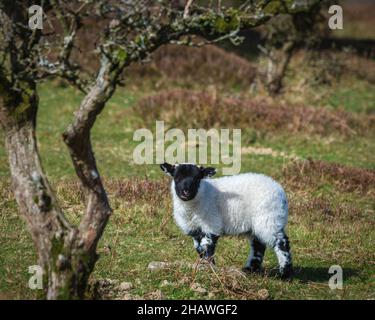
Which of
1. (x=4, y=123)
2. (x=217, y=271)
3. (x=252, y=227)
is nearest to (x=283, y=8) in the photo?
(x=252, y=227)

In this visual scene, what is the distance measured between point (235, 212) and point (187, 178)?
96 centimetres

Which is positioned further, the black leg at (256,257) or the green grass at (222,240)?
the black leg at (256,257)

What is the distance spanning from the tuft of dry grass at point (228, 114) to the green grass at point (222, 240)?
1.99 ft

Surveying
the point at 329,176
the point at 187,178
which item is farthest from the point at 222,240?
the point at 329,176

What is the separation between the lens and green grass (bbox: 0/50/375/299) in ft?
32.9

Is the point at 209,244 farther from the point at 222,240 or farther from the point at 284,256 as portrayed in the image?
the point at 222,240

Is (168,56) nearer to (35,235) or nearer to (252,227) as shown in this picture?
(252,227)

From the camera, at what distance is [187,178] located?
1123 centimetres

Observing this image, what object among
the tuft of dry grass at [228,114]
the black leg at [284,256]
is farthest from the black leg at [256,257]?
the tuft of dry grass at [228,114]

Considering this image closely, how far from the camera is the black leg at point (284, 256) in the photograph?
10891mm

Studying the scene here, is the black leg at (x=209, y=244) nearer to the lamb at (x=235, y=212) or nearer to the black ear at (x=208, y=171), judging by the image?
the lamb at (x=235, y=212)

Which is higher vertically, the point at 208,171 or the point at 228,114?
the point at 228,114

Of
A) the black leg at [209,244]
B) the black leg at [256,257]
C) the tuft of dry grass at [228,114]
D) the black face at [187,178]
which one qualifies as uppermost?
the tuft of dry grass at [228,114]

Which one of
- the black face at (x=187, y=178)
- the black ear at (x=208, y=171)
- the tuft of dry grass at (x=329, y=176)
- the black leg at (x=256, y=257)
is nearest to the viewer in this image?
the black face at (x=187, y=178)
